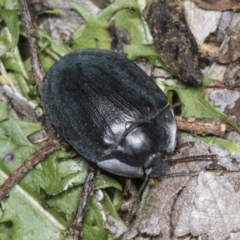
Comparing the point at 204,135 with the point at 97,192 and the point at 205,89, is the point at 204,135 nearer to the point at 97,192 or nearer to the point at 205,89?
the point at 205,89

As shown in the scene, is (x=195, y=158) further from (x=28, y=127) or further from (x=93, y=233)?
(x=28, y=127)

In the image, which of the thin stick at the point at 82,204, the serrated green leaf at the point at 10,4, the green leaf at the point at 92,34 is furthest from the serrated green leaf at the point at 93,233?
the serrated green leaf at the point at 10,4

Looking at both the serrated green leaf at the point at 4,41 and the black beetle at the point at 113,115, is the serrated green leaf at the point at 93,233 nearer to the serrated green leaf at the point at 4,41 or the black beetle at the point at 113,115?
the black beetle at the point at 113,115

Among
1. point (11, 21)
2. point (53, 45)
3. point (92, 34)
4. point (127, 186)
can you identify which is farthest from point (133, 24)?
point (127, 186)

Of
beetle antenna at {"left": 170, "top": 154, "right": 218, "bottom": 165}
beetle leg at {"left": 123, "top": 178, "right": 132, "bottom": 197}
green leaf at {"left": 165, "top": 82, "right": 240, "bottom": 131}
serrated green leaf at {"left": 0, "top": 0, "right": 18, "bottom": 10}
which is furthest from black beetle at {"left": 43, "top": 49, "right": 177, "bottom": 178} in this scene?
serrated green leaf at {"left": 0, "top": 0, "right": 18, "bottom": 10}

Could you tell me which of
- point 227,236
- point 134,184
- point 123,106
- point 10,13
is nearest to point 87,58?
point 123,106
